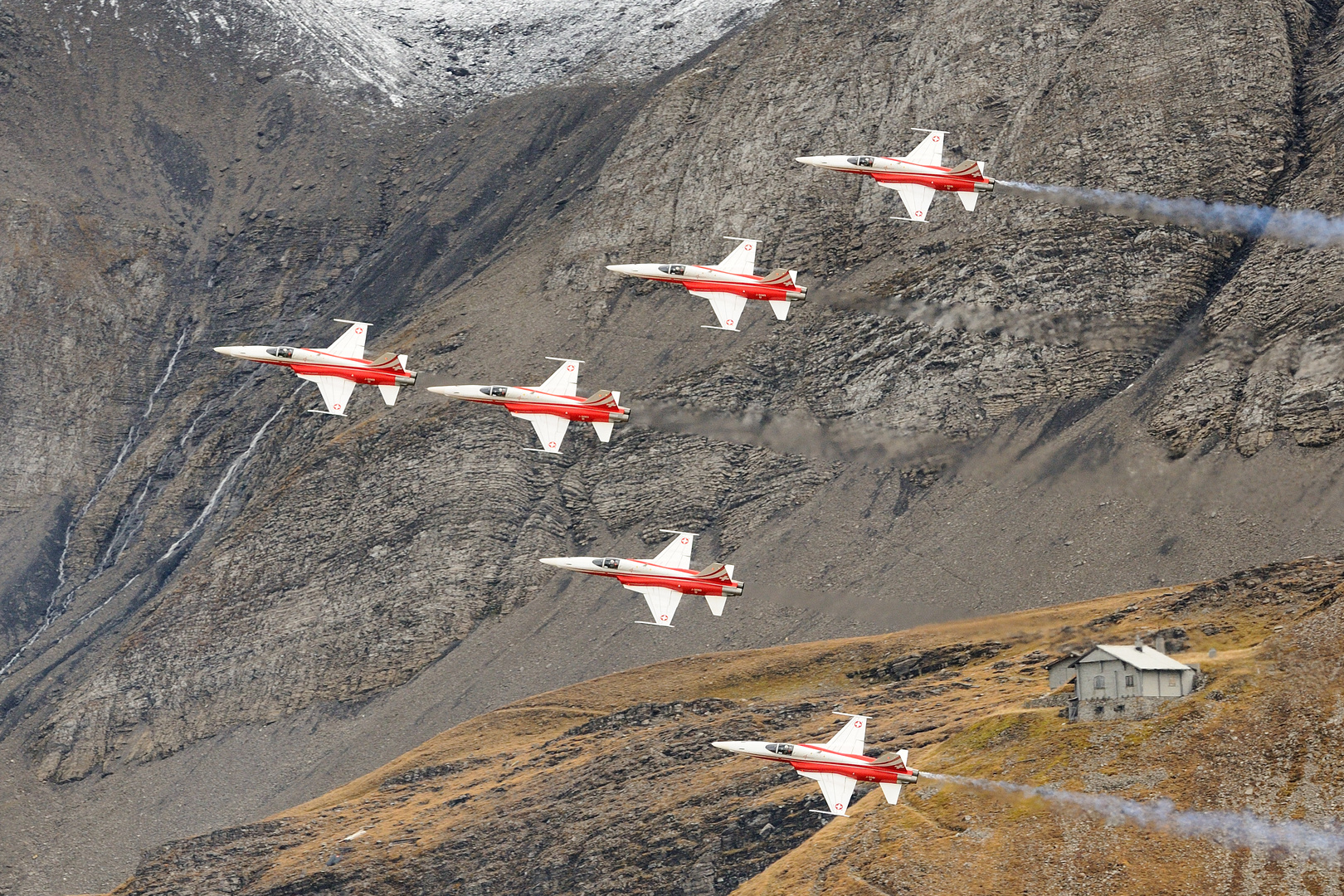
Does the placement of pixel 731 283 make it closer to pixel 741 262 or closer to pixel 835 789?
pixel 741 262

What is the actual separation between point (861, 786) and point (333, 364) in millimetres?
46588

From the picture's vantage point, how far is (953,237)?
589 feet

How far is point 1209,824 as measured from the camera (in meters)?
82.9

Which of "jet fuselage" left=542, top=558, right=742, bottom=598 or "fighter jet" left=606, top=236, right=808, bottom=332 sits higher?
"fighter jet" left=606, top=236, right=808, bottom=332

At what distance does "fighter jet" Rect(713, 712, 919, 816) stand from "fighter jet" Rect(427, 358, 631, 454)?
905 inches

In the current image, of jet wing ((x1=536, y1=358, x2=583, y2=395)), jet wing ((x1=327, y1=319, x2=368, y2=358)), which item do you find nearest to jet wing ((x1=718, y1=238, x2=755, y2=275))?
jet wing ((x1=536, y1=358, x2=583, y2=395))

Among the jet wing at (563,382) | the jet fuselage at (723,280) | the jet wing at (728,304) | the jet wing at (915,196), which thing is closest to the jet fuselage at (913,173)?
the jet wing at (915,196)

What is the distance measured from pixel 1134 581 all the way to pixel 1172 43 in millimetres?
74508

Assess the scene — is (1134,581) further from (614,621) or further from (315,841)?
(315,841)

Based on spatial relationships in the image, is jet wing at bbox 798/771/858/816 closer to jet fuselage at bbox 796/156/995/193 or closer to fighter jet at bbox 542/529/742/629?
fighter jet at bbox 542/529/742/629

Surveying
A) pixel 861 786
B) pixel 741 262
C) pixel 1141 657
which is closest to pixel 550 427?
pixel 741 262

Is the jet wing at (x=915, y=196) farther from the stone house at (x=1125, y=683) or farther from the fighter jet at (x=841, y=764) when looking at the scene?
the fighter jet at (x=841, y=764)

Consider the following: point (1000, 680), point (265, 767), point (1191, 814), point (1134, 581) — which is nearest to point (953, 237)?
point (1134, 581)

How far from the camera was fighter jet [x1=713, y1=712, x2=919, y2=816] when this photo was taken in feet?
306
